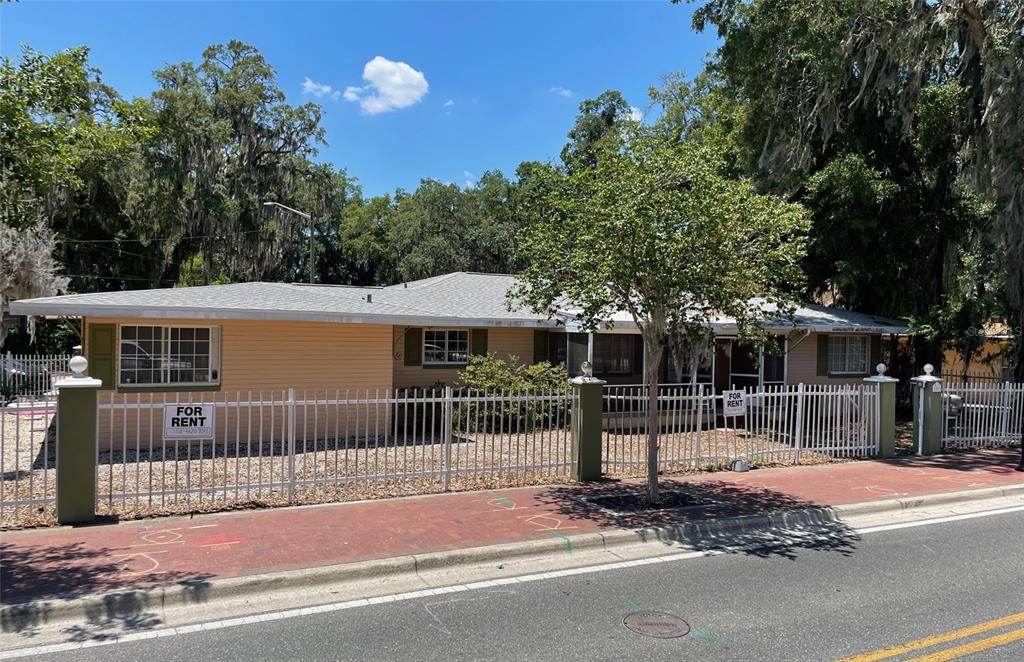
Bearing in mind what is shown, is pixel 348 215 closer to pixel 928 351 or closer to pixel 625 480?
pixel 928 351

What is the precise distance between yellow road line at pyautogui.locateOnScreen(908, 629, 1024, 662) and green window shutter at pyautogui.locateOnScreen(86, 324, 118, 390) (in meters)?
12.9

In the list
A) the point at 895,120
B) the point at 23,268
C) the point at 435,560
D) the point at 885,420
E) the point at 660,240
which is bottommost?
the point at 435,560

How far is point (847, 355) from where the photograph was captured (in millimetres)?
20609

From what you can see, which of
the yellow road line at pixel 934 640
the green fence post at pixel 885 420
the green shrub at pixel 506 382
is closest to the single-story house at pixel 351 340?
the green shrub at pixel 506 382

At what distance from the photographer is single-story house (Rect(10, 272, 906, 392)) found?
12742mm

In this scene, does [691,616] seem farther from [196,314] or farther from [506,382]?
[506,382]

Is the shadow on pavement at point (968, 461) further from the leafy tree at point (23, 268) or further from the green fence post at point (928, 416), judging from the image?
the leafy tree at point (23, 268)

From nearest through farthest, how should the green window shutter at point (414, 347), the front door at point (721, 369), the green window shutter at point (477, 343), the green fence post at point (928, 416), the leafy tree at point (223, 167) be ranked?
the green fence post at point (928, 416) → the green window shutter at point (414, 347) → the green window shutter at point (477, 343) → the front door at point (721, 369) → the leafy tree at point (223, 167)

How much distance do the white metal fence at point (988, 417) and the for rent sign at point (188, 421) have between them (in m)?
13.5

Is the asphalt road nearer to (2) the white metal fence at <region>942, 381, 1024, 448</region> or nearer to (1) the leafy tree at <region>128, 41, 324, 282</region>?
(2) the white metal fence at <region>942, 381, 1024, 448</region>

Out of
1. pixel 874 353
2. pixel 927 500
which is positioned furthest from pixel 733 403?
pixel 874 353

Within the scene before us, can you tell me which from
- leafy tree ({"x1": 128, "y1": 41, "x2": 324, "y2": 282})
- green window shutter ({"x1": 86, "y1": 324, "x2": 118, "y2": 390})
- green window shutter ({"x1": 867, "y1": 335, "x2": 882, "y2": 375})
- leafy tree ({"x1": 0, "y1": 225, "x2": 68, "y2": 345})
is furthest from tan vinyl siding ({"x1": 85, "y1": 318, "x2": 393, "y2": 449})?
leafy tree ({"x1": 128, "y1": 41, "x2": 324, "y2": 282})

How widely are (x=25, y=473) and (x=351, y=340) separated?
6.05 meters

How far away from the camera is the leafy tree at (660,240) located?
7.63m
